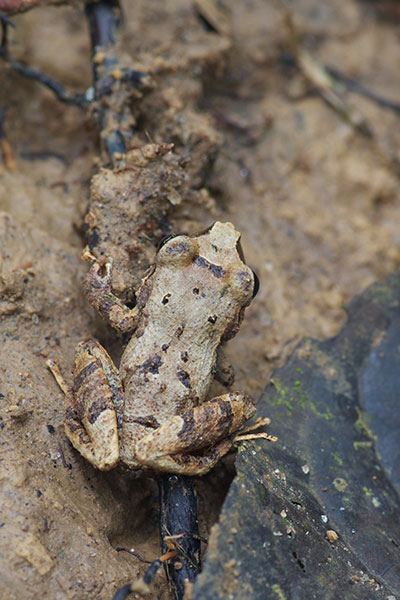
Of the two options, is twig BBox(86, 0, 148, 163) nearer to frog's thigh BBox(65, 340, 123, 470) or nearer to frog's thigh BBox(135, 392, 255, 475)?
frog's thigh BBox(65, 340, 123, 470)

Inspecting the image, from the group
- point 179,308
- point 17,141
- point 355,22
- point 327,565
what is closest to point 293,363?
point 179,308

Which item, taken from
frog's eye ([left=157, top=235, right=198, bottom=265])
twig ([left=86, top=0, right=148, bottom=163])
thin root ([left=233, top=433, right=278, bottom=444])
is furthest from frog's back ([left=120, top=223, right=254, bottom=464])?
twig ([left=86, top=0, right=148, bottom=163])

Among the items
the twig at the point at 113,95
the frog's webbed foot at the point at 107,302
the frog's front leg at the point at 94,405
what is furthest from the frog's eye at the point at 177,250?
the twig at the point at 113,95

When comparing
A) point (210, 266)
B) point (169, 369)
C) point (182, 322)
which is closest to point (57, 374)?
point (169, 369)

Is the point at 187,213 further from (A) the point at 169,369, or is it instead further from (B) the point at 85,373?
(B) the point at 85,373

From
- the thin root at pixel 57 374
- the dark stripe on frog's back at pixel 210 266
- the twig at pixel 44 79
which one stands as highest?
the twig at pixel 44 79

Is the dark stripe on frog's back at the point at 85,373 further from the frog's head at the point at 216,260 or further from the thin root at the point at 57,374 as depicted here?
the frog's head at the point at 216,260
